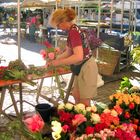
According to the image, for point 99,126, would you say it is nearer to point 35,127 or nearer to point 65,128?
point 65,128

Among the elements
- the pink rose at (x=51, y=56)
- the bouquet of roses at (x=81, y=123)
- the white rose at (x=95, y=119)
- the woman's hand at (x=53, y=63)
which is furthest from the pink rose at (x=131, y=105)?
the pink rose at (x=51, y=56)

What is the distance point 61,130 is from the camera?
206 cm

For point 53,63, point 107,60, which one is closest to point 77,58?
point 53,63

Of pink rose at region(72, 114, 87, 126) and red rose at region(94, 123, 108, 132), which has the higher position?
pink rose at region(72, 114, 87, 126)

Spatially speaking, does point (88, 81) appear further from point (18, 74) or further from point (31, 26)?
point (31, 26)

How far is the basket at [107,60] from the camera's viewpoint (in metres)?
7.54

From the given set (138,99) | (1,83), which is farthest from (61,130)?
(1,83)

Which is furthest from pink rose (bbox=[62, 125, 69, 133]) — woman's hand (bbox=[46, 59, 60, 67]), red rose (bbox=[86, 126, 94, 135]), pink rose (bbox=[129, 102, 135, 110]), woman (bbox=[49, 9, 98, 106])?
woman's hand (bbox=[46, 59, 60, 67])

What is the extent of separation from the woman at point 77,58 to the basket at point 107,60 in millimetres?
3588

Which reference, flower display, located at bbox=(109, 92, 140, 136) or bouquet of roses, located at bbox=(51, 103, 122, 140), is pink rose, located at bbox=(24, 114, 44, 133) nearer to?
bouquet of roses, located at bbox=(51, 103, 122, 140)

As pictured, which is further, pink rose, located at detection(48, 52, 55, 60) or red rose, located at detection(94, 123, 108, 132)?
pink rose, located at detection(48, 52, 55, 60)

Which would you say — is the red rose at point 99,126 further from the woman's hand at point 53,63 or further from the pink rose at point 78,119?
the woman's hand at point 53,63

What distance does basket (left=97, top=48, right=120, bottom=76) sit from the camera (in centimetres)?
754

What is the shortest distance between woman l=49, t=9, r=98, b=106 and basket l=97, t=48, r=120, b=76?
3.59m
